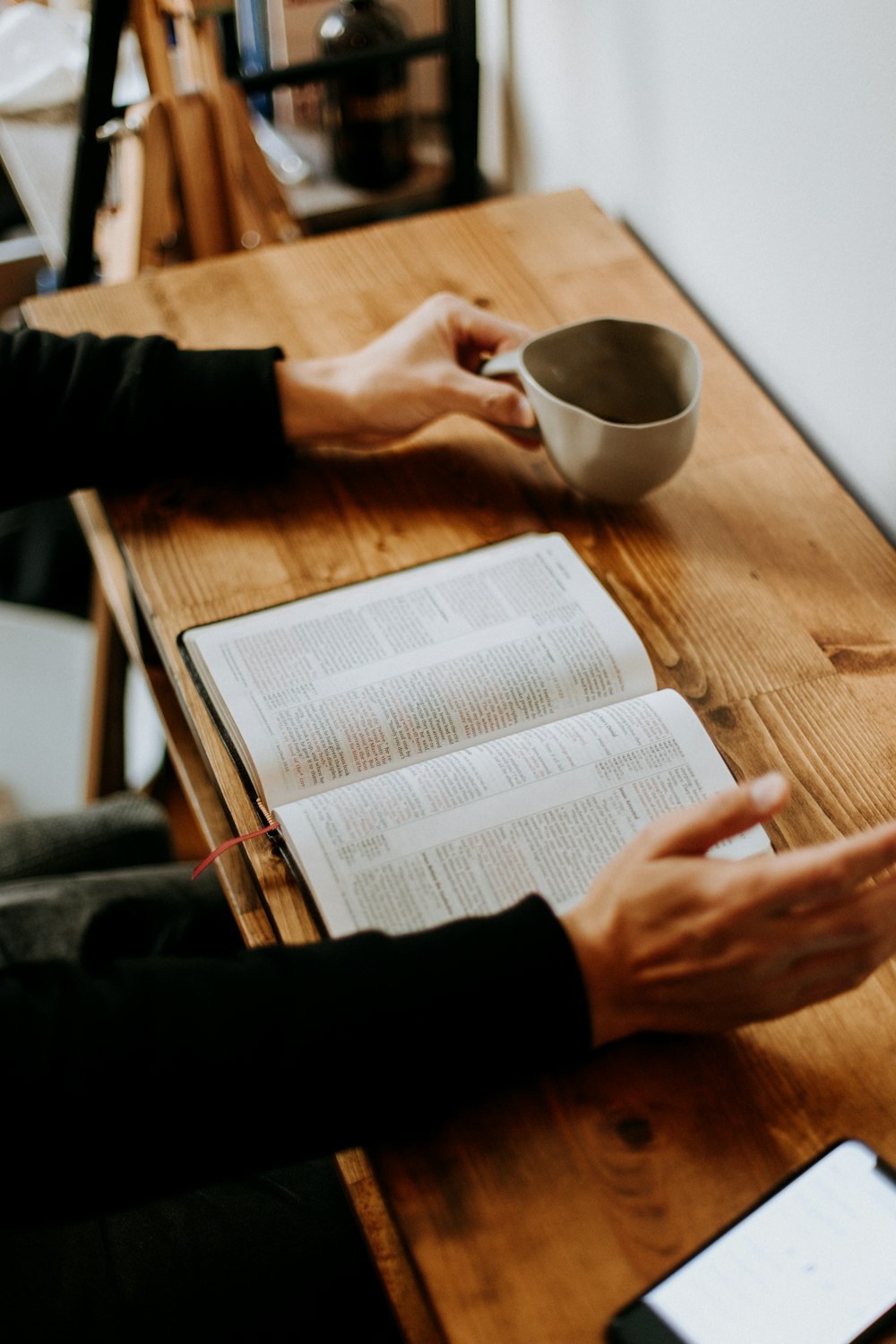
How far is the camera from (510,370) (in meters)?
0.87

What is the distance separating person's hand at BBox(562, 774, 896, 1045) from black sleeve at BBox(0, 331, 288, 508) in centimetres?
50

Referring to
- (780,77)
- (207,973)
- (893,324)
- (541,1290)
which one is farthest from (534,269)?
(541,1290)

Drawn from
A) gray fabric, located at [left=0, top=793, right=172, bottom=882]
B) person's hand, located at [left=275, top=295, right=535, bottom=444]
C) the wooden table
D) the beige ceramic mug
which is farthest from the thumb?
gray fabric, located at [left=0, top=793, right=172, bottom=882]

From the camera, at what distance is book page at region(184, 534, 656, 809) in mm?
684

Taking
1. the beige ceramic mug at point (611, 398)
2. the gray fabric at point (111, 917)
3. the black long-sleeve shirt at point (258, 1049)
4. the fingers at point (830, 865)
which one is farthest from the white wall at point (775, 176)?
the gray fabric at point (111, 917)

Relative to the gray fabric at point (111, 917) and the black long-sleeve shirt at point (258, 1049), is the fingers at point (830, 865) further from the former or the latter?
the gray fabric at point (111, 917)

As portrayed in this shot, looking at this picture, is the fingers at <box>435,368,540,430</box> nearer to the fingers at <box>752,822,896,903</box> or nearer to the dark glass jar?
the fingers at <box>752,822,896,903</box>

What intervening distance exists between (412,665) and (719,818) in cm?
25

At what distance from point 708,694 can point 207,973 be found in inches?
14.9

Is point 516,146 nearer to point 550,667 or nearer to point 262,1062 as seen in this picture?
point 550,667

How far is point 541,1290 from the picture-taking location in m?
0.50

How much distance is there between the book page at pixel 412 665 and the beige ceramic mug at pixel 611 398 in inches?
2.7

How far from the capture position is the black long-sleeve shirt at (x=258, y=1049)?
0.53 metres

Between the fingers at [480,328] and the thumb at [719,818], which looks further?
the fingers at [480,328]
